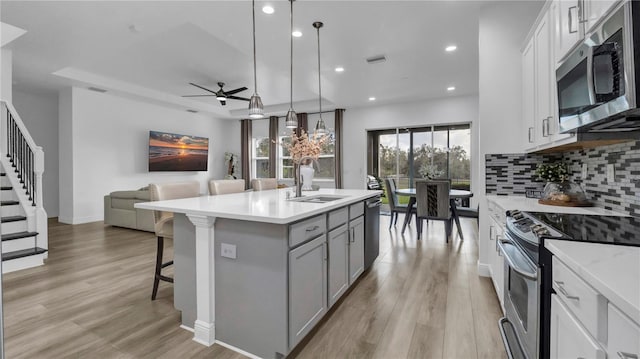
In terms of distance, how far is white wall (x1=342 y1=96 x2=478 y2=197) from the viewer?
259 inches

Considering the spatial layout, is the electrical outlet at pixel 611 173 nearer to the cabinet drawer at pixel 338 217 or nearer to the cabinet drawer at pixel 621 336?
the cabinet drawer at pixel 621 336

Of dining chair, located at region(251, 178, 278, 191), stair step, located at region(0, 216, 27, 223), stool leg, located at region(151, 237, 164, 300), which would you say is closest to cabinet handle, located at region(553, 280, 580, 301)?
stool leg, located at region(151, 237, 164, 300)

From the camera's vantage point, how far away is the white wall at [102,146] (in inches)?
226

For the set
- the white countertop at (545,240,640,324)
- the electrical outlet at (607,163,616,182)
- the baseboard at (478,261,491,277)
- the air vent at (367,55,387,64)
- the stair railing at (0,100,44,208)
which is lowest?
the baseboard at (478,261,491,277)

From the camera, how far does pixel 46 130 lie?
6.21 meters

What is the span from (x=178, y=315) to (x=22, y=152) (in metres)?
3.72

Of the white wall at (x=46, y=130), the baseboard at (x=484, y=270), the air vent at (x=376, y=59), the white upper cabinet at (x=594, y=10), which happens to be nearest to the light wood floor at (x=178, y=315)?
the baseboard at (x=484, y=270)

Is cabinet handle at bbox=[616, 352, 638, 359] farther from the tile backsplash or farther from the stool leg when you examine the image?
the stool leg

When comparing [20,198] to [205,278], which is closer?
[205,278]

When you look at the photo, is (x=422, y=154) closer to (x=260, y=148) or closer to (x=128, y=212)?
(x=260, y=148)

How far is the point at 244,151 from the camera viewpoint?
30.0 ft

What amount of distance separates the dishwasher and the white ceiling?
6.83ft

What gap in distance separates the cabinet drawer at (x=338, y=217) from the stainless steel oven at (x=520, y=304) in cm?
113

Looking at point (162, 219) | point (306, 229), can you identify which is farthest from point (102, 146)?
point (306, 229)
